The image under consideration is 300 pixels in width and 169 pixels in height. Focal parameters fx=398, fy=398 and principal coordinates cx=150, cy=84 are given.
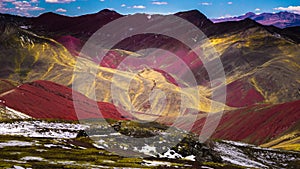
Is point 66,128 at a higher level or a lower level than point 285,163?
higher

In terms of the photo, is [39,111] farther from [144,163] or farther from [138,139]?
[144,163]

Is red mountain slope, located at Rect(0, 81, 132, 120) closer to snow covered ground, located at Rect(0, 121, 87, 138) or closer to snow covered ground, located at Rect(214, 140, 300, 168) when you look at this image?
snow covered ground, located at Rect(0, 121, 87, 138)

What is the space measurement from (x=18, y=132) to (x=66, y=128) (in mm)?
12541

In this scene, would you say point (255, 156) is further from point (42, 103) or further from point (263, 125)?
point (42, 103)

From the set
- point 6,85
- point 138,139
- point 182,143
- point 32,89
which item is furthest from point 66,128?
point 6,85

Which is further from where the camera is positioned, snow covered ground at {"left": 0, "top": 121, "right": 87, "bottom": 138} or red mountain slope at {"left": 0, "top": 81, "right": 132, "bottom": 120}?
red mountain slope at {"left": 0, "top": 81, "right": 132, "bottom": 120}

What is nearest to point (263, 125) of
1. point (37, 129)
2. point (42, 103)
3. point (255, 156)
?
point (255, 156)

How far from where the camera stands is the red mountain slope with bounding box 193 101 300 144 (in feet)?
558

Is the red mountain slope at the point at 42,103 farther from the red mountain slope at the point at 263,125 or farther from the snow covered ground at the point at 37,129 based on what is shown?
the snow covered ground at the point at 37,129

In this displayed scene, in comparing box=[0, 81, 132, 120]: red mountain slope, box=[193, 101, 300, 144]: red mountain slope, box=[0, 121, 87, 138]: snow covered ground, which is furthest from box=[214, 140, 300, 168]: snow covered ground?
box=[0, 81, 132, 120]: red mountain slope

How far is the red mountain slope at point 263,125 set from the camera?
170200mm

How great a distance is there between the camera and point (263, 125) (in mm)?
181375

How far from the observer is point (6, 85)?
620 feet

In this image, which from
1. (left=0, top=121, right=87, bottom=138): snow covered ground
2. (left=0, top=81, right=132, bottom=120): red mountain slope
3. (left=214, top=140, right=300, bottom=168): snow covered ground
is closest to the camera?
(left=0, top=121, right=87, bottom=138): snow covered ground
